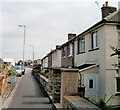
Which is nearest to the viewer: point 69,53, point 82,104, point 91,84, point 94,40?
point 82,104

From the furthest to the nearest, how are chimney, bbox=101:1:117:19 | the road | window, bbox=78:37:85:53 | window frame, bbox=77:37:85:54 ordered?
window frame, bbox=77:37:85:54 → window, bbox=78:37:85:53 → chimney, bbox=101:1:117:19 → the road

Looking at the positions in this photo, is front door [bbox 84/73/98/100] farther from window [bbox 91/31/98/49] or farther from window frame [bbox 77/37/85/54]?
window frame [bbox 77/37/85/54]

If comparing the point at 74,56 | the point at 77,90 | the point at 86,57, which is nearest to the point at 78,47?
the point at 74,56

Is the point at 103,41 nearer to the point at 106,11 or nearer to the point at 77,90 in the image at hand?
the point at 106,11

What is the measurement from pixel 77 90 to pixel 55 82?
2.33 m

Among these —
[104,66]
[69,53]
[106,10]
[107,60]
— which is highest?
[106,10]

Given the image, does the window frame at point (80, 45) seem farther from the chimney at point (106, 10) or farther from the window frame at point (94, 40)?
the chimney at point (106, 10)

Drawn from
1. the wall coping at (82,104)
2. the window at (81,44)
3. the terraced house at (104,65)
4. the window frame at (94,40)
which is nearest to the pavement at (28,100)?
the terraced house at (104,65)

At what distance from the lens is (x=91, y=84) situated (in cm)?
1220

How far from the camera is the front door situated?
38.8 ft

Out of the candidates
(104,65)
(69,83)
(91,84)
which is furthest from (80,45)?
(69,83)

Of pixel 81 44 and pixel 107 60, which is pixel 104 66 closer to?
pixel 107 60

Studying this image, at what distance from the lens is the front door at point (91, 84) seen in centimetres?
1183

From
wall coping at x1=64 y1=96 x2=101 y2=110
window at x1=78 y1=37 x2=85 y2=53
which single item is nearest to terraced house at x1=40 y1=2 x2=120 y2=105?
window at x1=78 y1=37 x2=85 y2=53
